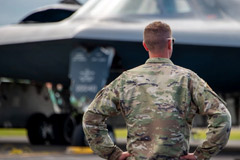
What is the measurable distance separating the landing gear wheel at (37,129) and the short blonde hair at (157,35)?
49.0 feet

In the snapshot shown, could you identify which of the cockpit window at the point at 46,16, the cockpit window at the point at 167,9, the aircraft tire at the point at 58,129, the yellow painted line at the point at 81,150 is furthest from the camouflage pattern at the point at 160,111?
the aircraft tire at the point at 58,129

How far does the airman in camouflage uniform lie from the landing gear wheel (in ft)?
48.8

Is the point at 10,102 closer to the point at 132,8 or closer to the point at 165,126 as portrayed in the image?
the point at 132,8

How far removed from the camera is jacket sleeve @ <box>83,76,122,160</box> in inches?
133

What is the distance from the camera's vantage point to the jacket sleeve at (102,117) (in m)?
3.38

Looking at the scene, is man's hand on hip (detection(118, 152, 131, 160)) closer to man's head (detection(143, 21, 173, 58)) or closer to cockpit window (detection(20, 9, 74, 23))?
man's head (detection(143, 21, 173, 58))

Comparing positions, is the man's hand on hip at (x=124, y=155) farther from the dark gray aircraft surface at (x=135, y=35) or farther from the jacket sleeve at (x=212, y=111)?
the dark gray aircraft surface at (x=135, y=35)

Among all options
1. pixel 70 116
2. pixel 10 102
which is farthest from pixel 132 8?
pixel 10 102

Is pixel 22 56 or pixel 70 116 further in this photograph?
pixel 70 116

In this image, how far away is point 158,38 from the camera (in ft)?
11.2

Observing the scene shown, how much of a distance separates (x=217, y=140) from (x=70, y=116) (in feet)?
46.4

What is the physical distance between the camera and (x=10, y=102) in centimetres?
1830

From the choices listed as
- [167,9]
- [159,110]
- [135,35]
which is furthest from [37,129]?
[159,110]

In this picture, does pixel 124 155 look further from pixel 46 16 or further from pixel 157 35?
pixel 46 16
